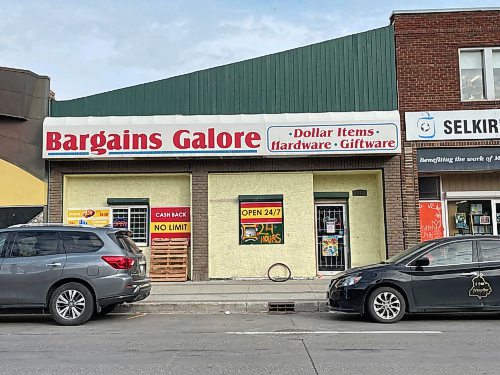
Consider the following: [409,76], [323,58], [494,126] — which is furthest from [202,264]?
[494,126]

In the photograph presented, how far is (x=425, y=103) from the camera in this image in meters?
16.1

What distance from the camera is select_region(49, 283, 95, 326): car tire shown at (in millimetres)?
10266

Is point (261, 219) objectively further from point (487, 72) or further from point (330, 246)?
point (487, 72)

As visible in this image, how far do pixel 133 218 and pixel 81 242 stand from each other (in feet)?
20.3

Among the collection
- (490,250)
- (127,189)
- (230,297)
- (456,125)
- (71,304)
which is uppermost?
(456,125)

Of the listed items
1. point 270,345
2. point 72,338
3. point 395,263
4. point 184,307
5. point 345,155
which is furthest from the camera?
point 345,155

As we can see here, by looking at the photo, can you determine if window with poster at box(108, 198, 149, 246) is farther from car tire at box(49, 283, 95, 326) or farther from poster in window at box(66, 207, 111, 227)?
car tire at box(49, 283, 95, 326)

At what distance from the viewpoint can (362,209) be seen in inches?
660

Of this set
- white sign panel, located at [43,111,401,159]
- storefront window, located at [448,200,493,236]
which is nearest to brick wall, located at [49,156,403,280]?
white sign panel, located at [43,111,401,159]

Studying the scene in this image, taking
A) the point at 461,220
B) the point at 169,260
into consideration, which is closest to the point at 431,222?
the point at 461,220

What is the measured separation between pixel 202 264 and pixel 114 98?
529cm

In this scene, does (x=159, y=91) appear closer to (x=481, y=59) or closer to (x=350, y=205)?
(x=350, y=205)

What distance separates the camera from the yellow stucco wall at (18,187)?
15992 mm

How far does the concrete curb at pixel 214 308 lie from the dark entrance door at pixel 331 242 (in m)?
4.59
